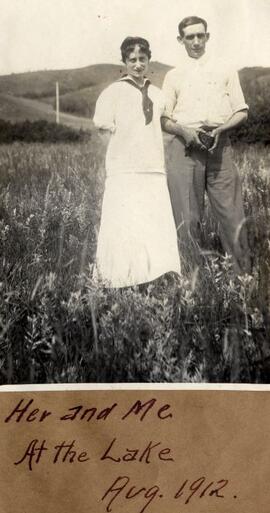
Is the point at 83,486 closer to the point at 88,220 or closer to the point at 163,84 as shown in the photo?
the point at 88,220

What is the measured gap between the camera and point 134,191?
70cm

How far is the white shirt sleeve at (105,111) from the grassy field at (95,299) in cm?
2

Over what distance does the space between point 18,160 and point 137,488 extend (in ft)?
1.20

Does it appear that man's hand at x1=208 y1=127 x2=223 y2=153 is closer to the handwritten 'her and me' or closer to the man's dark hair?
the man's dark hair

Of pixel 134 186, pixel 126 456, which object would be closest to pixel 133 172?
pixel 134 186

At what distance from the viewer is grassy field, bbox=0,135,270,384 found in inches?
26.6

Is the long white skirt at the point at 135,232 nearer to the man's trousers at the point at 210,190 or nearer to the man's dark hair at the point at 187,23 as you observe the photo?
the man's trousers at the point at 210,190

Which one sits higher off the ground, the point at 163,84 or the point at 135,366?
the point at 163,84

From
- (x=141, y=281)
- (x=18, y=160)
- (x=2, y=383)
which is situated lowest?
(x=2, y=383)

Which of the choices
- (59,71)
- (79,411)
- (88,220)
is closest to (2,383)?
(79,411)

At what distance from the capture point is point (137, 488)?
0.67 meters

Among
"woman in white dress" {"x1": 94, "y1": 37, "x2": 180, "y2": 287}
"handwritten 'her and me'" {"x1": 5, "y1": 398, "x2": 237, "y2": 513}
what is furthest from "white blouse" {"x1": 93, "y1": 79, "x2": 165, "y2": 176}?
"handwritten 'her and me'" {"x1": 5, "y1": 398, "x2": 237, "y2": 513}

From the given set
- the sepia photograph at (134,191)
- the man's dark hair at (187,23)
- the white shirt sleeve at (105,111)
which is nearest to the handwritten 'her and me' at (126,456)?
the sepia photograph at (134,191)

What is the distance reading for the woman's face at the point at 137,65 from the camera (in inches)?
27.9
